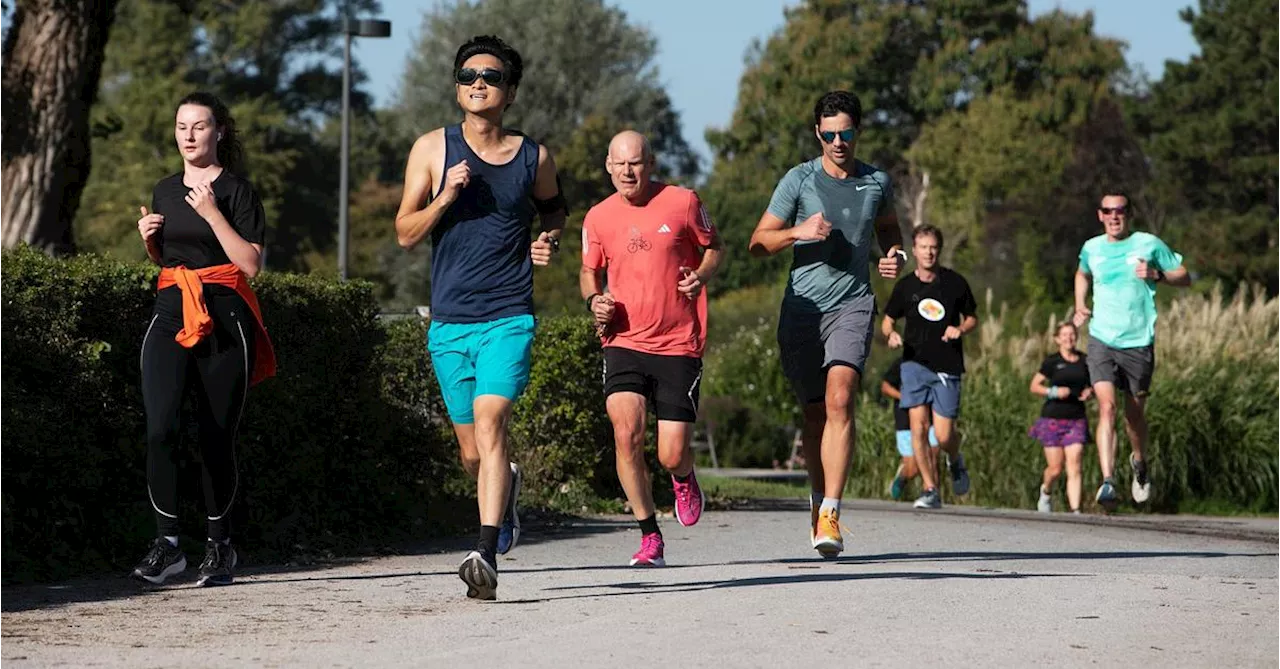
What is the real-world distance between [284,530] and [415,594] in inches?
76.7

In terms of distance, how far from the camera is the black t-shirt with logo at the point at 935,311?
16.0 m

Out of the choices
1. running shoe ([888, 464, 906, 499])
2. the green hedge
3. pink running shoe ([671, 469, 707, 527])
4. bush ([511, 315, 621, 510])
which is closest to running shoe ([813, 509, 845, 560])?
pink running shoe ([671, 469, 707, 527])

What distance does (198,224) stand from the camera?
8.96 metres

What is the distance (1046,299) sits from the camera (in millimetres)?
43625

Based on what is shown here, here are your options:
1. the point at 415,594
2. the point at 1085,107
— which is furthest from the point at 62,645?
the point at 1085,107

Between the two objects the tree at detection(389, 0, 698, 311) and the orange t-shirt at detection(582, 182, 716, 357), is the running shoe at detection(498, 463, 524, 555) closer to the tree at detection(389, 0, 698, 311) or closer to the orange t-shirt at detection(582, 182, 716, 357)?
the orange t-shirt at detection(582, 182, 716, 357)

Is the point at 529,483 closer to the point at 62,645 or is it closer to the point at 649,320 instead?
the point at 649,320

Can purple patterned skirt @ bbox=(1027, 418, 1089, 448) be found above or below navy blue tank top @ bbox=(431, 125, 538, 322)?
below

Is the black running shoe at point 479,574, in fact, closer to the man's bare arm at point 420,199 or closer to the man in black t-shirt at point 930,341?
the man's bare arm at point 420,199

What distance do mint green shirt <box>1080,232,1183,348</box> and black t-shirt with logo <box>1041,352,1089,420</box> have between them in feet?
5.68

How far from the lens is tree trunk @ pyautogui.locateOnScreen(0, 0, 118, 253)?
629 inches

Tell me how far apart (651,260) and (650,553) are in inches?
50.5

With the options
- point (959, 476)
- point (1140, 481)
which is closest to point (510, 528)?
point (1140, 481)

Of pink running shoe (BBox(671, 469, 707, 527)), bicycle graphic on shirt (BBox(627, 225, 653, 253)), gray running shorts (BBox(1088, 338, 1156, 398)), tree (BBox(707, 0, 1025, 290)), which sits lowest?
pink running shoe (BBox(671, 469, 707, 527))
